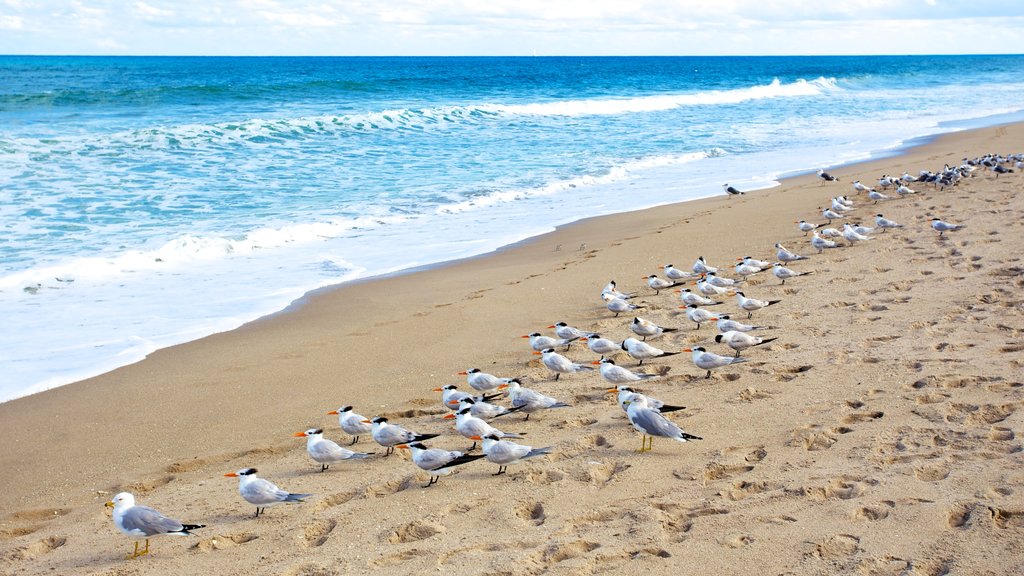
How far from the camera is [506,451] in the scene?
5.29 metres

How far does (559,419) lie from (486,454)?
3.43ft

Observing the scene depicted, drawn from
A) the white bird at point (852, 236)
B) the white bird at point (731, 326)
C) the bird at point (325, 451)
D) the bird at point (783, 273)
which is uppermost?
the white bird at point (852, 236)

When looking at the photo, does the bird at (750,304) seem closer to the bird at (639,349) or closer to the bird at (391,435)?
the bird at (639,349)

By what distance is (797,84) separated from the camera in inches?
2416

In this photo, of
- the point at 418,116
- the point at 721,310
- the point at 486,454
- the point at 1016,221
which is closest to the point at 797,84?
the point at 418,116

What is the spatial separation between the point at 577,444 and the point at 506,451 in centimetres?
62

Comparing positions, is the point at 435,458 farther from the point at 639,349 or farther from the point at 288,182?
the point at 288,182

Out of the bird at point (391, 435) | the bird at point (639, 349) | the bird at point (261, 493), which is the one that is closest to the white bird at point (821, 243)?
the bird at point (639, 349)

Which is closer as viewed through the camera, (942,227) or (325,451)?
(325,451)

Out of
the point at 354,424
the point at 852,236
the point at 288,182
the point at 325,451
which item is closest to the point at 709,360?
the point at 354,424

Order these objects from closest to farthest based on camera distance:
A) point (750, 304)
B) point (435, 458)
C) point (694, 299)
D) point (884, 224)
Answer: point (435, 458)
point (750, 304)
point (694, 299)
point (884, 224)

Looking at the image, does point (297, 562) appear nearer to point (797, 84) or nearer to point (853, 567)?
point (853, 567)

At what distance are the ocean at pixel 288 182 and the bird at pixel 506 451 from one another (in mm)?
3891

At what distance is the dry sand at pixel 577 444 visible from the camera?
4281mm
